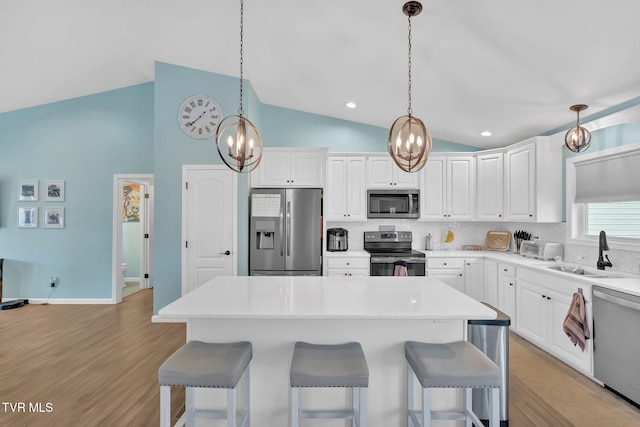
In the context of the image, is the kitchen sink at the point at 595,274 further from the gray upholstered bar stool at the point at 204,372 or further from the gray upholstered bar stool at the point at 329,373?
the gray upholstered bar stool at the point at 204,372

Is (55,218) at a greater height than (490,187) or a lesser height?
lesser

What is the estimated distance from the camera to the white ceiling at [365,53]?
2.32 meters

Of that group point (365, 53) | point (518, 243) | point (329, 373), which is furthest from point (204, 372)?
point (518, 243)

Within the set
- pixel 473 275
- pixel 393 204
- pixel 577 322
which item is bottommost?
pixel 577 322

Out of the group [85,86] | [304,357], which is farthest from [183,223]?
[304,357]

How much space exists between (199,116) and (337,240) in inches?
97.3

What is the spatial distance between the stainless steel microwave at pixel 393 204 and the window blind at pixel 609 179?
5.98 ft

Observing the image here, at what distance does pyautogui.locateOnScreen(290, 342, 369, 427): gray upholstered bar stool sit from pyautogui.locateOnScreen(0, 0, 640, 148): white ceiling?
2.35 m

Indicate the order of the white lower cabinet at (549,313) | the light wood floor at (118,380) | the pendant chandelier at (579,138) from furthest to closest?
the pendant chandelier at (579,138) → the white lower cabinet at (549,313) → the light wood floor at (118,380)

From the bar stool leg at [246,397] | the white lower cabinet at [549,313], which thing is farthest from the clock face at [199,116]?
the white lower cabinet at [549,313]

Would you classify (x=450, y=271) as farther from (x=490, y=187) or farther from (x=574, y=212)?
(x=574, y=212)

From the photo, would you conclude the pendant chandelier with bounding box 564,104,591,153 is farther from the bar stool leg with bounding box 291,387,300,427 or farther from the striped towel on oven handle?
the bar stool leg with bounding box 291,387,300,427

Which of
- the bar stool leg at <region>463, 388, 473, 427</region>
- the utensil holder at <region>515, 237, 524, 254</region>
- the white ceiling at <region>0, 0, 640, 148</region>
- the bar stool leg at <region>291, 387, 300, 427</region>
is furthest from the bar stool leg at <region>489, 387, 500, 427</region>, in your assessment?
the utensil holder at <region>515, 237, 524, 254</region>

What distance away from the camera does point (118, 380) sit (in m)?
2.76
